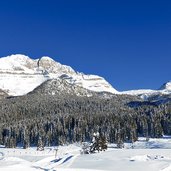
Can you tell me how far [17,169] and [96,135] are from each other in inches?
2293

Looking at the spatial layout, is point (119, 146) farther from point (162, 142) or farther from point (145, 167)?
point (145, 167)

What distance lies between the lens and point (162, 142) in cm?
19375

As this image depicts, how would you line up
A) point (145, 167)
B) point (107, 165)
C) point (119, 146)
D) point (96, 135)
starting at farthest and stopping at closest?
point (119, 146) < point (96, 135) < point (107, 165) < point (145, 167)

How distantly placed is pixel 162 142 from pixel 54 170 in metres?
152

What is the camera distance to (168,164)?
56.4 meters

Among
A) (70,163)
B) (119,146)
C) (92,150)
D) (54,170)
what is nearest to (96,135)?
(92,150)

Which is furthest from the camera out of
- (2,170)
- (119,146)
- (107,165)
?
(119,146)

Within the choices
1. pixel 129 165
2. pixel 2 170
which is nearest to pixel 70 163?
pixel 129 165

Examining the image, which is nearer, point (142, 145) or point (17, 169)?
point (17, 169)

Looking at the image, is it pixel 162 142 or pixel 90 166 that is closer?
pixel 90 166

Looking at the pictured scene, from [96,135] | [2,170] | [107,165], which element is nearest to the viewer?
[2,170]

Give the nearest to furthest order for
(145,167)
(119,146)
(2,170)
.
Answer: (2,170), (145,167), (119,146)

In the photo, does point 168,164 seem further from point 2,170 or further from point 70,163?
point 2,170

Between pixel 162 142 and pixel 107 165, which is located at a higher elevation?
pixel 162 142
